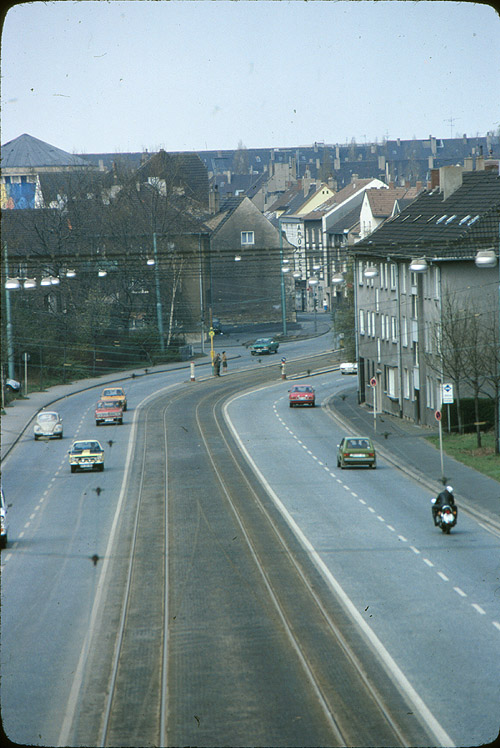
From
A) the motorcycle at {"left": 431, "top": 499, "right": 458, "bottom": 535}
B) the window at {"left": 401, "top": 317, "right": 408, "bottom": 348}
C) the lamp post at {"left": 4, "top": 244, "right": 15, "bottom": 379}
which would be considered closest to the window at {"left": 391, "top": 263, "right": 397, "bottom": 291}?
the window at {"left": 401, "top": 317, "right": 408, "bottom": 348}

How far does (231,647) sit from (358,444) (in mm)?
22543

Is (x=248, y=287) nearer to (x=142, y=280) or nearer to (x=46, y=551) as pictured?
(x=142, y=280)

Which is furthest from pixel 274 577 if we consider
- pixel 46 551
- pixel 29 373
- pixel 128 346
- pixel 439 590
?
pixel 128 346

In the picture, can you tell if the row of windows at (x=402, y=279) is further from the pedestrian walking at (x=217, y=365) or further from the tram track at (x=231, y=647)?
the tram track at (x=231, y=647)

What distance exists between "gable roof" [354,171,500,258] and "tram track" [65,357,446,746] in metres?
18.4

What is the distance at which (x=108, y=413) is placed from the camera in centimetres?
5025

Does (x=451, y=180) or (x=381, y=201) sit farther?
(x=381, y=201)

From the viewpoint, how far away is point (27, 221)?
262ft

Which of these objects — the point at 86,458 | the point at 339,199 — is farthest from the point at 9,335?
the point at 339,199

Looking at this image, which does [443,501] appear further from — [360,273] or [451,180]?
[360,273]

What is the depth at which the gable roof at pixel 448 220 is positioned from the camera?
43.5 m

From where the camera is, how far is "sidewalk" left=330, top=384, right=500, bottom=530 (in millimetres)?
30250

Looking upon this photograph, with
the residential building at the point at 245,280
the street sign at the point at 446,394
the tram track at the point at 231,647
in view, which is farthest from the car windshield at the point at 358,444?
the residential building at the point at 245,280

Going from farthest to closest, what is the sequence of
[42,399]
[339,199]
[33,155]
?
[339,199], [33,155], [42,399]
